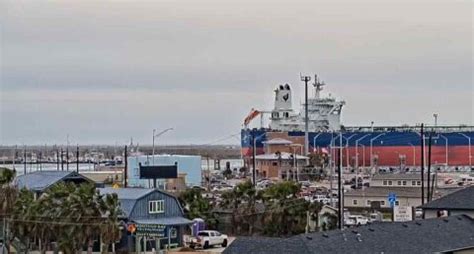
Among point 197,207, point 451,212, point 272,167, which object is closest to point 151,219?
point 197,207

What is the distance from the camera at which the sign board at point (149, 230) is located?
3372 cm

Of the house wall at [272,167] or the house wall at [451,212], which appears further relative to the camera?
the house wall at [272,167]

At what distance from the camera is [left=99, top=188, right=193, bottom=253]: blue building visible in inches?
1396

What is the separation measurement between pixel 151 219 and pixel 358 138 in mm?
81492

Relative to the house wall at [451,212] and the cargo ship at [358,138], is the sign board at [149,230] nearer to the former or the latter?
the house wall at [451,212]

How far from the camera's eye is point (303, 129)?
12175 cm

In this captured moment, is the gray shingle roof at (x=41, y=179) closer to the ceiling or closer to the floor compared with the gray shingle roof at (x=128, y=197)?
closer to the ceiling

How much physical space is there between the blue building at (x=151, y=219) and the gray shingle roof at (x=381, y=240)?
11.0m

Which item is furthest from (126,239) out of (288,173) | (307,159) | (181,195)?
(307,159)

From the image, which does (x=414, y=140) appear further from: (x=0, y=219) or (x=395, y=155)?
(x=0, y=219)

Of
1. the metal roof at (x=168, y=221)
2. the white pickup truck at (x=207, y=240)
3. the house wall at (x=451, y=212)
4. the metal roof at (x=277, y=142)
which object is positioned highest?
the metal roof at (x=277, y=142)

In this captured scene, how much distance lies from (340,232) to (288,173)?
67.4 metres

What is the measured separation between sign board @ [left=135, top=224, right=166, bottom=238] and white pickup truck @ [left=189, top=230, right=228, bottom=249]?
2.48m

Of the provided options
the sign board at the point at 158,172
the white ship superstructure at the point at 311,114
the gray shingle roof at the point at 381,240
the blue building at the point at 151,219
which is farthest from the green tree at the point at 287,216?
the white ship superstructure at the point at 311,114
